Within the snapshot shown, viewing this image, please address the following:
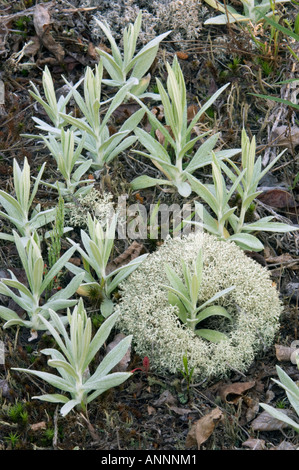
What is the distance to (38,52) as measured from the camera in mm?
4027

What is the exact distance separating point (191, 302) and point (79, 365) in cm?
59

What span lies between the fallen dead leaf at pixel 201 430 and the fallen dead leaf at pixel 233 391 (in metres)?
0.15

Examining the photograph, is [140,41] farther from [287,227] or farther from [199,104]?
[287,227]

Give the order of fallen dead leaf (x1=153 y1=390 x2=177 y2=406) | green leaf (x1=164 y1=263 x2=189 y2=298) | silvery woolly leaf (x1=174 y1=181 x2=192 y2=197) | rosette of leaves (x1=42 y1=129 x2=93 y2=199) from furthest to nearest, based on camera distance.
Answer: silvery woolly leaf (x1=174 y1=181 x2=192 y2=197) → rosette of leaves (x1=42 y1=129 x2=93 y2=199) → green leaf (x1=164 y1=263 x2=189 y2=298) → fallen dead leaf (x1=153 y1=390 x2=177 y2=406)

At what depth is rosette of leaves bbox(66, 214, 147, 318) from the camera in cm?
278

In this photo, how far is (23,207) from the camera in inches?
119

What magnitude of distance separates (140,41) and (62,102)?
84 centimetres

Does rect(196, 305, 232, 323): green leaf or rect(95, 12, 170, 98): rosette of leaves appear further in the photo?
rect(95, 12, 170, 98): rosette of leaves

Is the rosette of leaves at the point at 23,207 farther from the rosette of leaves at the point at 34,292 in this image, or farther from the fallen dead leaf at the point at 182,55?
the fallen dead leaf at the point at 182,55

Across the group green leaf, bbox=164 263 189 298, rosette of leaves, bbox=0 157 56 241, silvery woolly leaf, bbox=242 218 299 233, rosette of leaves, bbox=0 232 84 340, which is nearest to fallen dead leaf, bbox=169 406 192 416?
green leaf, bbox=164 263 189 298

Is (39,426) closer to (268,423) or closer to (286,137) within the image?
(268,423)

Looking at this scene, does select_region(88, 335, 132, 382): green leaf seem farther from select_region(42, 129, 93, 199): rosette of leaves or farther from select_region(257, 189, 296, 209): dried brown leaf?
select_region(257, 189, 296, 209): dried brown leaf

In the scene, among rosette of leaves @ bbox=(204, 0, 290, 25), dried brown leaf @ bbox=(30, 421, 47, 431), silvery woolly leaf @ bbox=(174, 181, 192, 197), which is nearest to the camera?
dried brown leaf @ bbox=(30, 421, 47, 431)

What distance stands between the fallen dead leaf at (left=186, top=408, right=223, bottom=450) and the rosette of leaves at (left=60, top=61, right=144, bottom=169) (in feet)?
5.34
